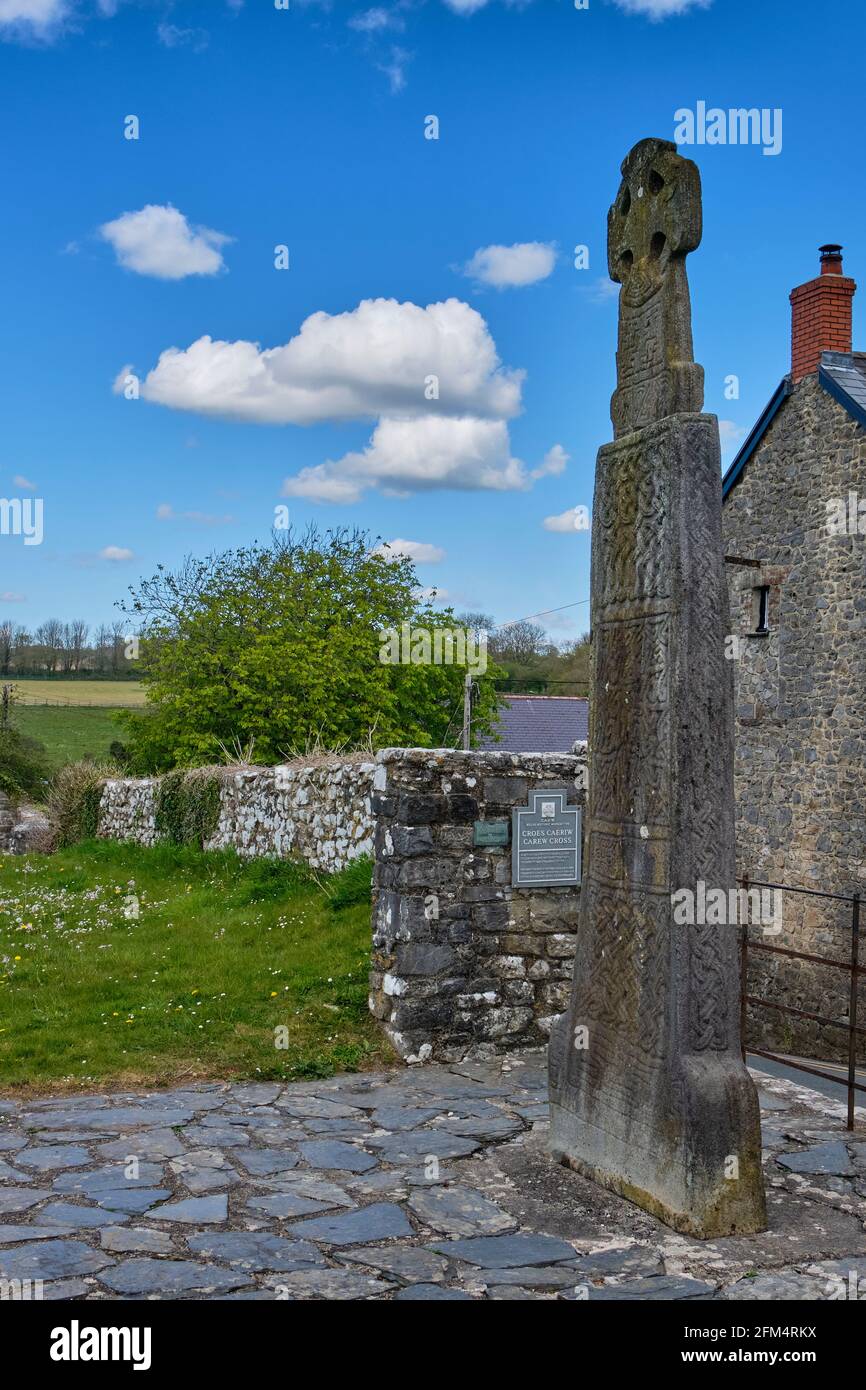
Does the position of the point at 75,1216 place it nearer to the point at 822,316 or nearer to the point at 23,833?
the point at 822,316

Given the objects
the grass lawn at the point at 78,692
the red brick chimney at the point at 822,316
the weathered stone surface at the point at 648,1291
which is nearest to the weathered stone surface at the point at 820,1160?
the weathered stone surface at the point at 648,1291

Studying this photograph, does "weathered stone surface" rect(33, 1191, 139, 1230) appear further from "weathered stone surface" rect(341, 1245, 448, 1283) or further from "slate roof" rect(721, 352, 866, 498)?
"slate roof" rect(721, 352, 866, 498)

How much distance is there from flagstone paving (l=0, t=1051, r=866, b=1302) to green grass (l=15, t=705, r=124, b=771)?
32.1m

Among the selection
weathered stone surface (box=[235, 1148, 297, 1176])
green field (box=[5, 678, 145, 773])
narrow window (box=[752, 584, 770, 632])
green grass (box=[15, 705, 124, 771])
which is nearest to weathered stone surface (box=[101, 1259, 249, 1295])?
weathered stone surface (box=[235, 1148, 297, 1176])

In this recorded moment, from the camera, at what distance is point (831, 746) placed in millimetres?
15602

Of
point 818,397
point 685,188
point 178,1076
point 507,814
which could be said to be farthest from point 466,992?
point 818,397

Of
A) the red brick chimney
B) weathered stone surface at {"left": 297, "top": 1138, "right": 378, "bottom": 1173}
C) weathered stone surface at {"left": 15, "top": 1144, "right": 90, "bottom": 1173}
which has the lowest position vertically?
weathered stone surface at {"left": 297, "top": 1138, "right": 378, "bottom": 1173}

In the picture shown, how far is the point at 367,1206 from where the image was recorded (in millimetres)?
4895

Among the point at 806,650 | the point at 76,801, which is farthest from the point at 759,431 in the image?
the point at 76,801

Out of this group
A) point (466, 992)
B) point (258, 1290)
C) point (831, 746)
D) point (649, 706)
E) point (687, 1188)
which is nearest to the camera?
point (258, 1290)

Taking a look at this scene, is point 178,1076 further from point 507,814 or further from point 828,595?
point 828,595

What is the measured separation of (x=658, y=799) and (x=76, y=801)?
16.5 m

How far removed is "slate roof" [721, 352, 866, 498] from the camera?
15289mm

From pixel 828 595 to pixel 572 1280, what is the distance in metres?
13.0
